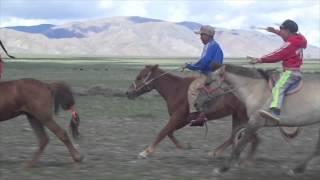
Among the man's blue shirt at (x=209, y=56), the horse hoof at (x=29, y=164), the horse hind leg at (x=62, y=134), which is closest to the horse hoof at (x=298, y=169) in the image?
the man's blue shirt at (x=209, y=56)

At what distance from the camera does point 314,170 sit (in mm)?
10602

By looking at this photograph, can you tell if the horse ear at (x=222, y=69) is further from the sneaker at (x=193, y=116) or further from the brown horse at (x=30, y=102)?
Answer: the brown horse at (x=30, y=102)

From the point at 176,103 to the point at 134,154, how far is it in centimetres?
149

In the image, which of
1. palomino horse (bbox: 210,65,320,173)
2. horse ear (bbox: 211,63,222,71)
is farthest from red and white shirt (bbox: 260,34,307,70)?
horse ear (bbox: 211,63,222,71)

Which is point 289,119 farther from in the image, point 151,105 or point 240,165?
point 151,105

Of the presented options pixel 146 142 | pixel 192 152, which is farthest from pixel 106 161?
pixel 146 142

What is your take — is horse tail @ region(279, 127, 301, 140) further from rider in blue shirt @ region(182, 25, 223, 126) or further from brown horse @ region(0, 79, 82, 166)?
brown horse @ region(0, 79, 82, 166)

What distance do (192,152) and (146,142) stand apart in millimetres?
1991

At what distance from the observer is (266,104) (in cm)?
976

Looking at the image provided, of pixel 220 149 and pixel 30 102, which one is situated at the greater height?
pixel 30 102

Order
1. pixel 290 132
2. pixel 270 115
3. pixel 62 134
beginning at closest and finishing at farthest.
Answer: pixel 270 115 → pixel 62 134 → pixel 290 132

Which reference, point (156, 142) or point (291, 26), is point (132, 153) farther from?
point (291, 26)

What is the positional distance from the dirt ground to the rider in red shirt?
1.32m

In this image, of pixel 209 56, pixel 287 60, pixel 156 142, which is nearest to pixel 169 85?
pixel 209 56
